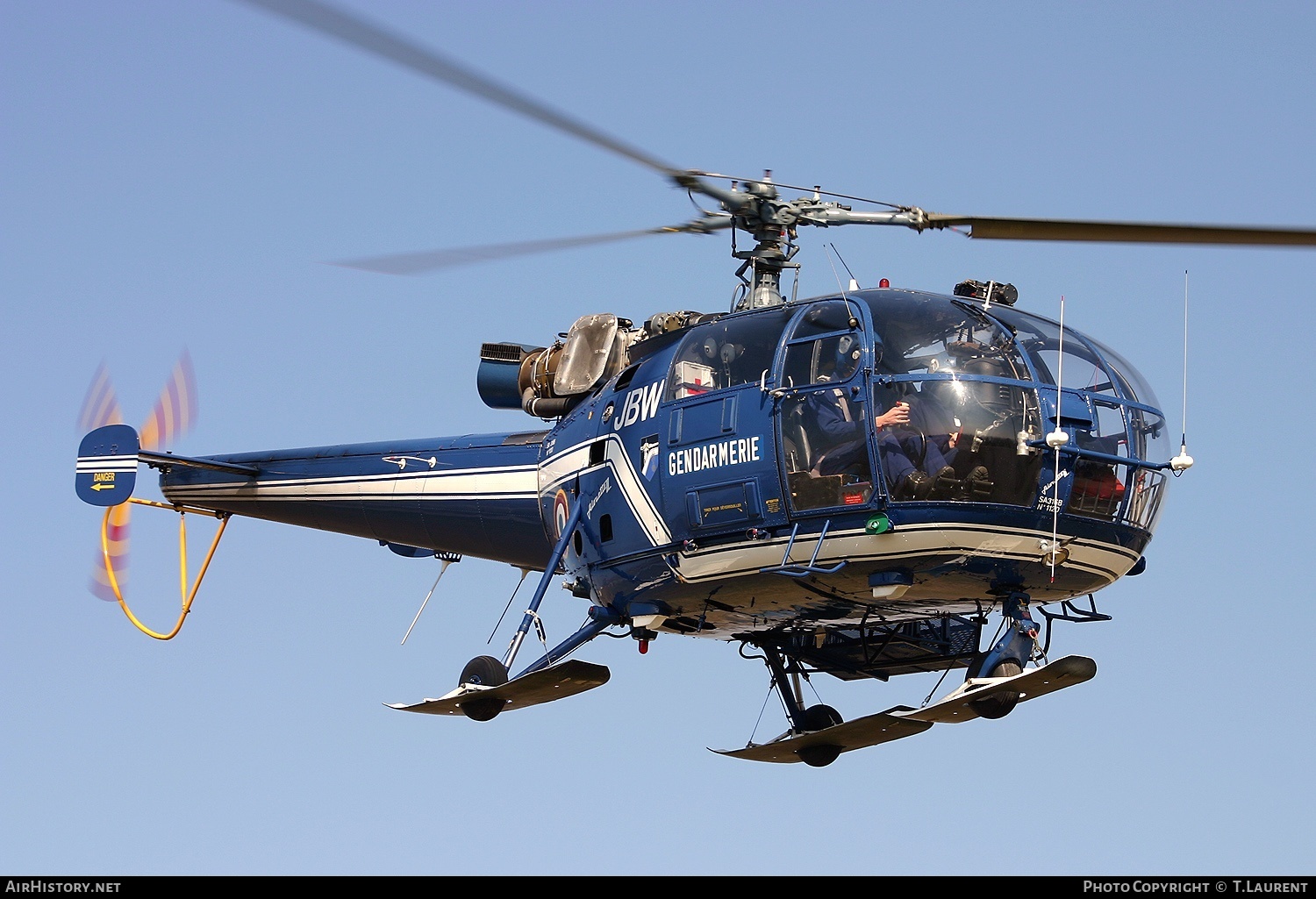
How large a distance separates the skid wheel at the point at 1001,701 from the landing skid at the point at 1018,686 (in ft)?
0.20

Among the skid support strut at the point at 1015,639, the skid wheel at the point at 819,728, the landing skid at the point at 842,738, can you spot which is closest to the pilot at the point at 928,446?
the skid support strut at the point at 1015,639

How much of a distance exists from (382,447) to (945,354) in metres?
9.92

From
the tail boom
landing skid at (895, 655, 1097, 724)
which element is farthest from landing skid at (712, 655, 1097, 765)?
the tail boom

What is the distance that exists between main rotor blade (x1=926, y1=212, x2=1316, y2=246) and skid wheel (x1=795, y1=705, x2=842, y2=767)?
617 centimetres

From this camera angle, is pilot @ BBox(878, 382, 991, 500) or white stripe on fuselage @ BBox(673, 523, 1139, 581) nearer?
pilot @ BBox(878, 382, 991, 500)

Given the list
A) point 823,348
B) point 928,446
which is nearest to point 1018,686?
point 928,446

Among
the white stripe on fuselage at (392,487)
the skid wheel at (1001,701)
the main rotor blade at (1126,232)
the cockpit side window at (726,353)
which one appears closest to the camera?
the main rotor blade at (1126,232)

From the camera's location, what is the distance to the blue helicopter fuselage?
2027 centimetres

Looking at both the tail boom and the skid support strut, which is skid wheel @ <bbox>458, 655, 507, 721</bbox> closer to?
the tail boom

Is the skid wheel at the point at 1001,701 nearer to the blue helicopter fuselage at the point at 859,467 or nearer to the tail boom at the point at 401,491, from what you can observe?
the blue helicopter fuselage at the point at 859,467

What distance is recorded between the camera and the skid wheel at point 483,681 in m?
23.2

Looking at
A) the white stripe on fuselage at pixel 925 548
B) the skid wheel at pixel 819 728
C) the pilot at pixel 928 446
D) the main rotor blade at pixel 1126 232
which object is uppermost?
the main rotor blade at pixel 1126 232
